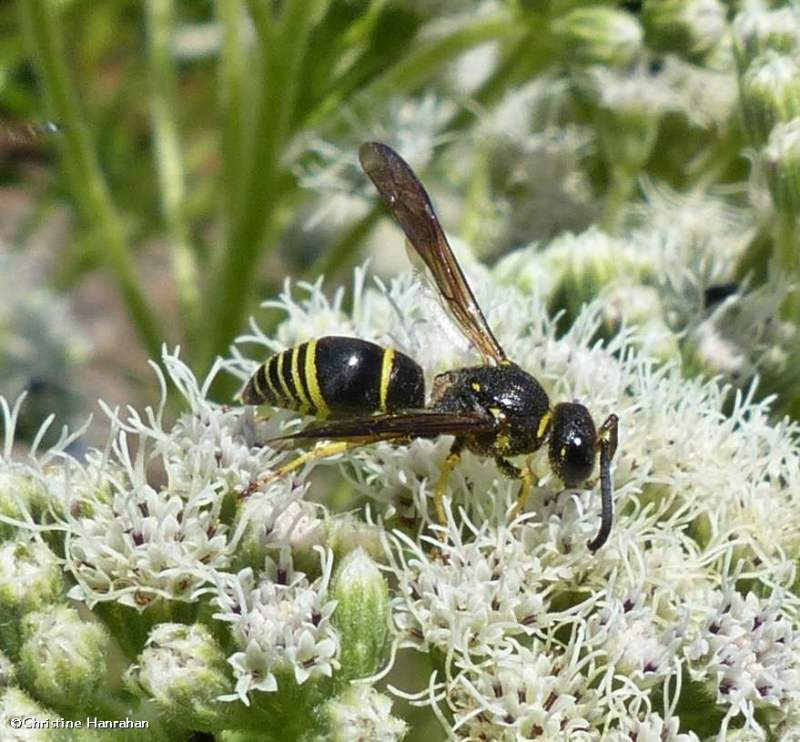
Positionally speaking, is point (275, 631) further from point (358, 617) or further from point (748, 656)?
point (748, 656)

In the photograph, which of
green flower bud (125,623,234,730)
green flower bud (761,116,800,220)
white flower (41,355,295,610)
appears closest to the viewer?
green flower bud (125,623,234,730)

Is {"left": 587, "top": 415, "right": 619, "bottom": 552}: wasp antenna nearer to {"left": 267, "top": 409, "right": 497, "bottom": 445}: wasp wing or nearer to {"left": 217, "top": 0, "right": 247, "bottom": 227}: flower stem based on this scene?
{"left": 267, "top": 409, "right": 497, "bottom": 445}: wasp wing

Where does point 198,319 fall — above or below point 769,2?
below

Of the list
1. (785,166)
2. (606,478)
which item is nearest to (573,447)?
(606,478)

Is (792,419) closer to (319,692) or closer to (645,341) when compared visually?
(645,341)

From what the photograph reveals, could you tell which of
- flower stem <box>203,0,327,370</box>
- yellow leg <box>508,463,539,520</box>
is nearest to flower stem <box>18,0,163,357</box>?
flower stem <box>203,0,327,370</box>

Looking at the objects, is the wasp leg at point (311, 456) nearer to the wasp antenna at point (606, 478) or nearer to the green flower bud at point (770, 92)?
the wasp antenna at point (606, 478)

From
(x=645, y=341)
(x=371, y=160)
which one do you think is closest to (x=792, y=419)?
(x=645, y=341)
